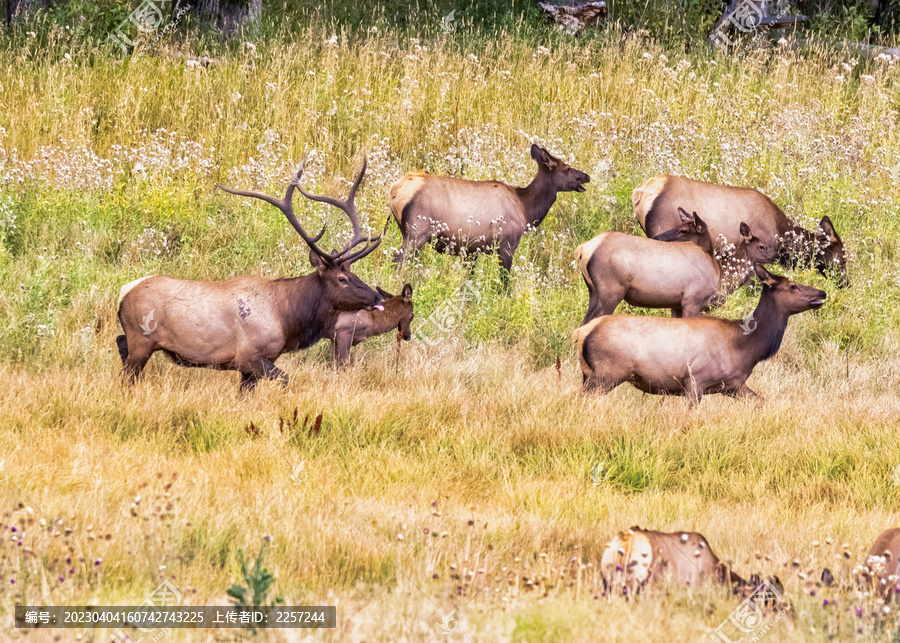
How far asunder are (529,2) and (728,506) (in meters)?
15.5

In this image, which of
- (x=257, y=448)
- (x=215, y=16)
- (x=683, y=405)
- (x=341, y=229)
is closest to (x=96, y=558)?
(x=257, y=448)

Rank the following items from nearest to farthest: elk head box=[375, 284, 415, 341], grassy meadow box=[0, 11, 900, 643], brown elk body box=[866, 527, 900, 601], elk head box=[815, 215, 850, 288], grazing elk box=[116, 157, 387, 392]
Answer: brown elk body box=[866, 527, 900, 601]
grassy meadow box=[0, 11, 900, 643]
grazing elk box=[116, 157, 387, 392]
elk head box=[375, 284, 415, 341]
elk head box=[815, 215, 850, 288]

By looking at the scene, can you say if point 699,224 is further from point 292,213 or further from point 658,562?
point 658,562

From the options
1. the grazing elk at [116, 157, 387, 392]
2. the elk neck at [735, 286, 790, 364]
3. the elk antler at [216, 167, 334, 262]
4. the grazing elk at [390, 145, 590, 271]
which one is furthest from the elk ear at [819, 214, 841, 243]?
the elk antler at [216, 167, 334, 262]

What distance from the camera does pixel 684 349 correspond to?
671cm

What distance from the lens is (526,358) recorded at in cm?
823

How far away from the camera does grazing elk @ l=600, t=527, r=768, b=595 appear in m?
4.01

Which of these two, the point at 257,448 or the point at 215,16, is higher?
the point at 215,16

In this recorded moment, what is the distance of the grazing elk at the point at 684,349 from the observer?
662cm

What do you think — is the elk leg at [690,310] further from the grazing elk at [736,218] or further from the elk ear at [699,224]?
the grazing elk at [736,218]

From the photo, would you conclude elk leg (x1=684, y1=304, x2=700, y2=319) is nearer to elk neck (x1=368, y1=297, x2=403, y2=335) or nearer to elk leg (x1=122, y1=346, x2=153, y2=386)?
elk neck (x1=368, y1=297, x2=403, y2=335)

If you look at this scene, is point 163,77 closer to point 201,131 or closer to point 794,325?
point 201,131

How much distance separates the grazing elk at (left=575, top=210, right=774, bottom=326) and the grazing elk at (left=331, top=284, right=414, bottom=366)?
143 cm

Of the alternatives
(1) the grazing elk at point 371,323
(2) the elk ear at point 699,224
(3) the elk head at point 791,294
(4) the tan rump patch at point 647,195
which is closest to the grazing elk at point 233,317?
(1) the grazing elk at point 371,323
